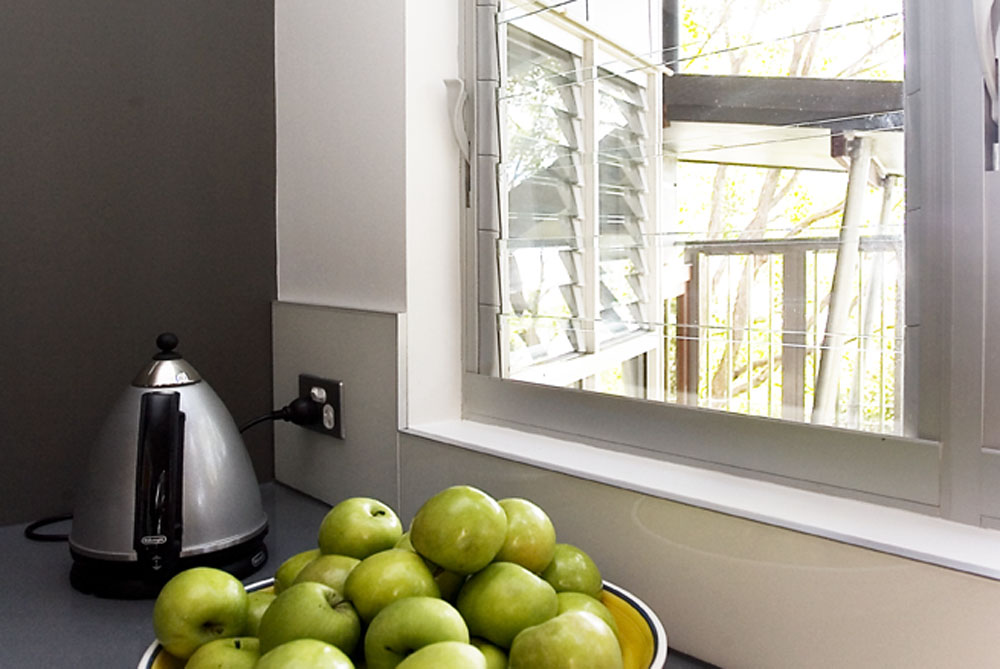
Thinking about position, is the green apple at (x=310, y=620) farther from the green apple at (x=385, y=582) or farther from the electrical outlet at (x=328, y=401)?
the electrical outlet at (x=328, y=401)

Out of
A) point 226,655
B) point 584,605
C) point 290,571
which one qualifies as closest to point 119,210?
point 290,571

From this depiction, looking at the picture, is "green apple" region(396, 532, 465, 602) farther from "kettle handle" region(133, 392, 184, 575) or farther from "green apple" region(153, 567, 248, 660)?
"kettle handle" region(133, 392, 184, 575)

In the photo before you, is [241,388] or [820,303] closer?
[820,303]

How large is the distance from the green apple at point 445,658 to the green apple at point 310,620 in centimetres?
9

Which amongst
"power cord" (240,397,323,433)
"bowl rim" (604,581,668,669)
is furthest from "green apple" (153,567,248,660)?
"power cord" (240,397,323,433)

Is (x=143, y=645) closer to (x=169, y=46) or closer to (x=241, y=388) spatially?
(x=241, y=388)

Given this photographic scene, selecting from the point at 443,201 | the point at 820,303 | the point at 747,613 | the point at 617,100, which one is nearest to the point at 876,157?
the point at 820,303

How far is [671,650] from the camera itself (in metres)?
0.93

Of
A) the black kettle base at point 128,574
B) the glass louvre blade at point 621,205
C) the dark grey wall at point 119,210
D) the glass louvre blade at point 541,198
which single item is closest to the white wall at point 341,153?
the dark grey wall at point 119,210

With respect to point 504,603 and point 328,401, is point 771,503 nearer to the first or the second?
point 504,603

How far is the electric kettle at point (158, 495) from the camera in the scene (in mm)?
1043

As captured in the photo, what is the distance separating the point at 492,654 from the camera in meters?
0.69

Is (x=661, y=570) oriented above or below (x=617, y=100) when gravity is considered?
below

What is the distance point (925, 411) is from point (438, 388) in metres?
0.71
